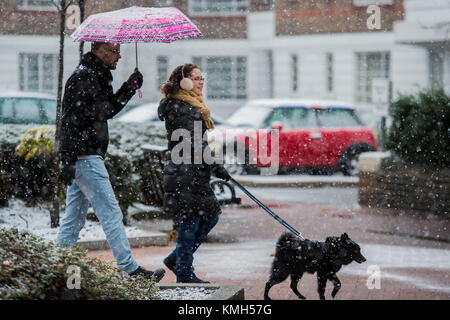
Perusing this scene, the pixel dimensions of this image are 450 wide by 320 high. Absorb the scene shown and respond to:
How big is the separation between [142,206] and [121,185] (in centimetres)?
186

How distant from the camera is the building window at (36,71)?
32531 mm

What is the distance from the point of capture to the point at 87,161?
22.5ft

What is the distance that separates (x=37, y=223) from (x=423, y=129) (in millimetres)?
5715

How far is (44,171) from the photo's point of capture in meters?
11.5

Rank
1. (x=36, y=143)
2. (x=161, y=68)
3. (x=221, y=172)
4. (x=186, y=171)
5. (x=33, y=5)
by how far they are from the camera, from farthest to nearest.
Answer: (x=161, y=68) → (x=33, y=5) → (x=36, y=143) → (x=186, y=171) → (x=221, y=172)

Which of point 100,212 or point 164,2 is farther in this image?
point 164,2

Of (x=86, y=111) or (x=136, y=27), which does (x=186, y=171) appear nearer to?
(x=86, y=111)

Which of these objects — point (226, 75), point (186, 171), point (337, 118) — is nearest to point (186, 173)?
point (186, 171)

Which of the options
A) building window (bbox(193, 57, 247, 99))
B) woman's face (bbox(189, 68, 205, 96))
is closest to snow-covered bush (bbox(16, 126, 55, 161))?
woman's face (bbox(189, 68, 205, 96))

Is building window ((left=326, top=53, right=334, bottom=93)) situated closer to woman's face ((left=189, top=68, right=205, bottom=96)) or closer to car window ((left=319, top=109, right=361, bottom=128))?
car window ((left=319, top=109, right=361, bottom=128))

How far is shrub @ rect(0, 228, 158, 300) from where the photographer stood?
494cm

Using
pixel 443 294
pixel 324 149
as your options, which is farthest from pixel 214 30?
pixel 443 294

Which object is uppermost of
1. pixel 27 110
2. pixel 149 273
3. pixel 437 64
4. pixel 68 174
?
pixel 437 64

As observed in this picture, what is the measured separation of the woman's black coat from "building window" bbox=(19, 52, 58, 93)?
25788mm
